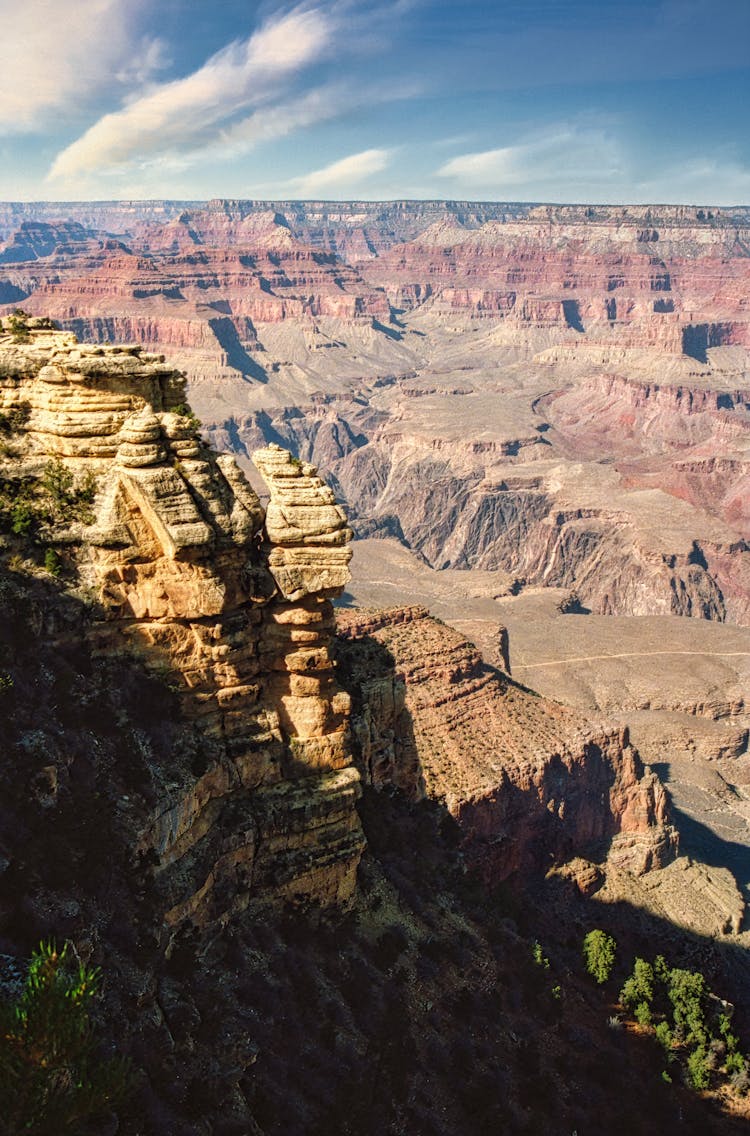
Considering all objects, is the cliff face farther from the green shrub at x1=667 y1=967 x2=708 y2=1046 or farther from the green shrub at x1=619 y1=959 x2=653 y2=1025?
the green shrub at x1=667 y1=967 x2=708 y2=1046

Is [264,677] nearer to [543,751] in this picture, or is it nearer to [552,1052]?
[552,1052]

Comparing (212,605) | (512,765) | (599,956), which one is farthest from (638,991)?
(212,605)

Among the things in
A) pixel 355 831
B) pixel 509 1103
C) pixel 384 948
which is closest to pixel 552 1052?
pixel 509 1103

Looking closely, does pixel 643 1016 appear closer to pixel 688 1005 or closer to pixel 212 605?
pixel 688 1005

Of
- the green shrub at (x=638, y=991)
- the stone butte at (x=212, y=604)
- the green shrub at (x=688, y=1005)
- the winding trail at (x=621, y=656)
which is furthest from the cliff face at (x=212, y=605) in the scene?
the winding trail at (x=621, y=656)

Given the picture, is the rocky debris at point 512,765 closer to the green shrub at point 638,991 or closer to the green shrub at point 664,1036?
the green shrub at point 638,991

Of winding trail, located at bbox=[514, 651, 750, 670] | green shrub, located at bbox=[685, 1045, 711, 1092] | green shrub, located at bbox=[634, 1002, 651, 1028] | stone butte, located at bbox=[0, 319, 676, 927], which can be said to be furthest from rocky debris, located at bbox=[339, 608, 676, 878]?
winding trail, located at bbox=[514, 651, 750, 670]

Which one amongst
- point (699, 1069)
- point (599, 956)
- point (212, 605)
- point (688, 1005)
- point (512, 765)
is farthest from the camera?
point (512, 765)
